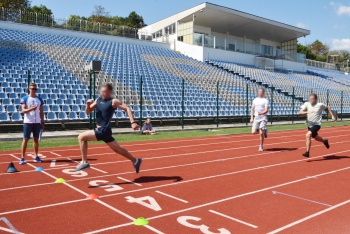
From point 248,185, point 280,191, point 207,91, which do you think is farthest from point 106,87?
point 207,91

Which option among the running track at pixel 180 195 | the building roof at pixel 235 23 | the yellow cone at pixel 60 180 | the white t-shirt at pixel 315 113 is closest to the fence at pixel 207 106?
the running track at pixel 180 195

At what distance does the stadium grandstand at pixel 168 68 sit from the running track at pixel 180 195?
328 inches

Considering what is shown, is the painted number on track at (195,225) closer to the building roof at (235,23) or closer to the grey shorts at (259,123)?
the grey shorts at (259,123)

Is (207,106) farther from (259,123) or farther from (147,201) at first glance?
(147,201)

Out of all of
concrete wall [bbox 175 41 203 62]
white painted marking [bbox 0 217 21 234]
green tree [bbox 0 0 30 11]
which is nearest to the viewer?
white painted marking [bbox 0 217 21 234]

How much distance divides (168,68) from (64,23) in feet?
38.6

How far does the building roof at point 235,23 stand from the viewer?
35.8 meters

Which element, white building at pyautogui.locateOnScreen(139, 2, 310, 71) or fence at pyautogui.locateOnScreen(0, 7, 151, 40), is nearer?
fence at pyautogui.locateOnScreen(0, 7, 151, 40)

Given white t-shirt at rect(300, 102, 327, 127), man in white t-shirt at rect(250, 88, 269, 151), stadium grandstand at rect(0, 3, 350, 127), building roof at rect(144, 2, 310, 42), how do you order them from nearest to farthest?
white t-shirt at rect(300, 102, 327, 127) → man in white t-shirt at rect(250, 88, 269, 151) → stadium grandstand at rect(0, 3, 350, 127) → building roof at rect(144, 2, 310, 42)

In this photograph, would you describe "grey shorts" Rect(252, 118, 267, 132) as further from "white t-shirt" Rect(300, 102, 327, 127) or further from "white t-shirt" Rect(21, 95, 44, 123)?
"white t-shirt" Rect(21, 95, 44, 123)

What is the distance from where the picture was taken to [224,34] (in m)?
42.1

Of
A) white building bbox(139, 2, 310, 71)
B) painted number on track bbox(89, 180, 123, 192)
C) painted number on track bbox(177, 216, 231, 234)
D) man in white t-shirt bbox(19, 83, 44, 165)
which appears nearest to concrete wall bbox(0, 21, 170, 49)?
white building bbox(139, 2, 310, 71)

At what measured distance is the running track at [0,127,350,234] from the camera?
4379 millimetres

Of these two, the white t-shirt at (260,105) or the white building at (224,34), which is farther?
the white building at (224,34)
